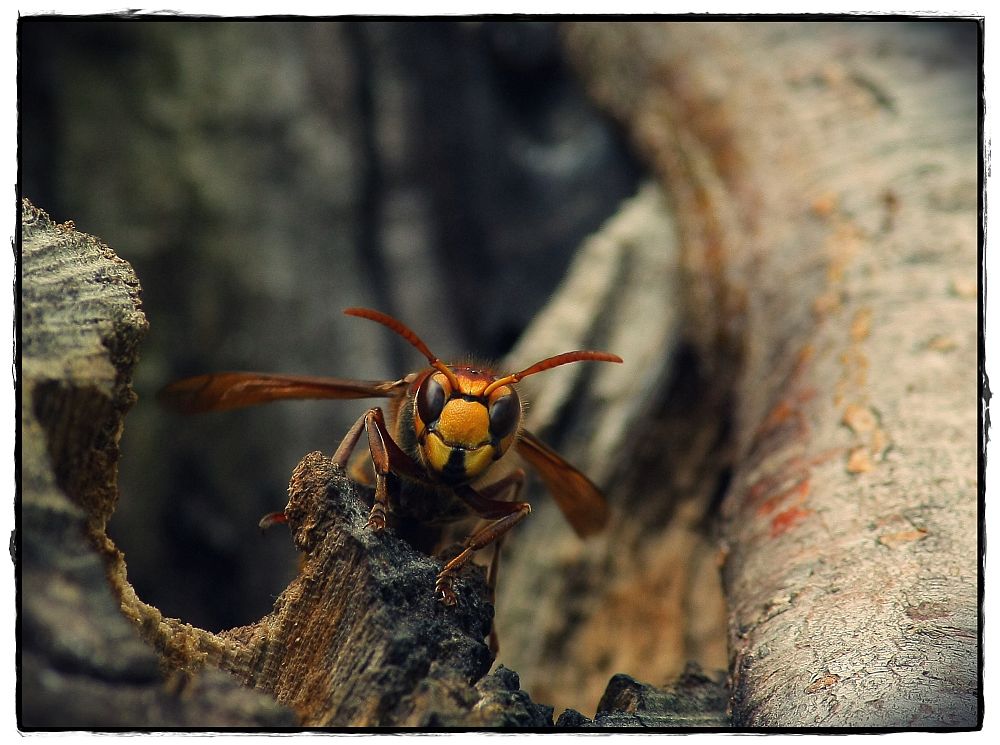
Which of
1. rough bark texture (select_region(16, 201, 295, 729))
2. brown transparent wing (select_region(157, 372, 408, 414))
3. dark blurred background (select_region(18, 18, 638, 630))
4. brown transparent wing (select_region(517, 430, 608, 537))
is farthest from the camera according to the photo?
dark blurred background (select_region(18, 18, 638, 630))

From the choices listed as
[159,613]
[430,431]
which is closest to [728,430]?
[430,431]

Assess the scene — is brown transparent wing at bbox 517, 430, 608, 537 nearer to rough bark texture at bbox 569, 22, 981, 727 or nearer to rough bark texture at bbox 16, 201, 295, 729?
rough bark texture at bbox 569, 22, 981, 727

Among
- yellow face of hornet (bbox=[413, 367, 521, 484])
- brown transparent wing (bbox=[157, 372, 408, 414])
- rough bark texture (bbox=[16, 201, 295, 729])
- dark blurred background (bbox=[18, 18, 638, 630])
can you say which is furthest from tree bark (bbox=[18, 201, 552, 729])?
dark blurred background (bbox=[18, 18, 638, 630])

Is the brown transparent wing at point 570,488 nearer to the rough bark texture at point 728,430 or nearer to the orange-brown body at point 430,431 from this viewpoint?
the orange-brown body at point 430,431

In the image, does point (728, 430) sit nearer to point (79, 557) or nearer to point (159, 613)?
point (159, 613)

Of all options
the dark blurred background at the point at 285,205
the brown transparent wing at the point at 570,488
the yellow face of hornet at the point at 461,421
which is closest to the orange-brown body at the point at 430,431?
the yellow face of hornet at the point at 461,421

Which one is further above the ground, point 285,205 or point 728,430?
point 285,205

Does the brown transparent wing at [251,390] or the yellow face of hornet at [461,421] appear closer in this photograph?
the yellow face of hornet at [461,421]
